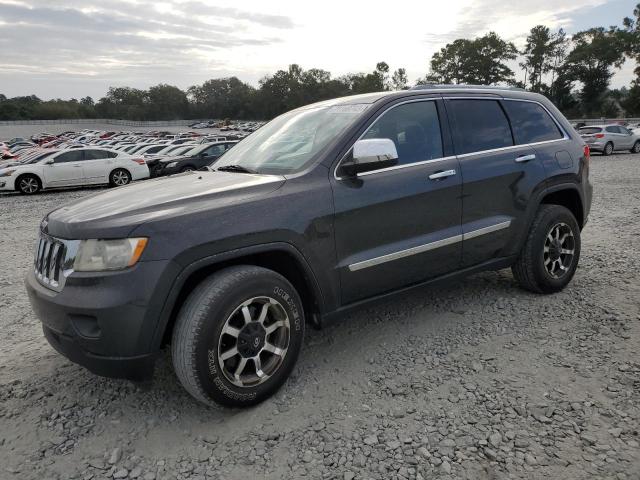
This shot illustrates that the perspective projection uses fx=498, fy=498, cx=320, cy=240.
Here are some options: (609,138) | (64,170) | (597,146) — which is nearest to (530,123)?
(64,170)

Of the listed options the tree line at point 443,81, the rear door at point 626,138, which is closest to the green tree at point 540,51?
the tree line at point 443,81

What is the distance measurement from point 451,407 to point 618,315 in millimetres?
2018

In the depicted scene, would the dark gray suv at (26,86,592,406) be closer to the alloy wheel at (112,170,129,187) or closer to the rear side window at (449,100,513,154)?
the rear side window at (449,100,513,154)

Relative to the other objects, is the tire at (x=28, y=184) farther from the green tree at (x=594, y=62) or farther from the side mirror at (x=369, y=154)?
the green tree at (x=594, y=62)

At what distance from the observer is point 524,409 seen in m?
2.82

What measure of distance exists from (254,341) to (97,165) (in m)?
15.8

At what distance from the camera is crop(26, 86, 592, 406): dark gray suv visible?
8.45 feet

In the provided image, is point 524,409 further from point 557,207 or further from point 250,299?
point 557,207

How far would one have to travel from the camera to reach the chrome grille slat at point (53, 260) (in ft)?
8.71

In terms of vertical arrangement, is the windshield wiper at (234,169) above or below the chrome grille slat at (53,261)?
above

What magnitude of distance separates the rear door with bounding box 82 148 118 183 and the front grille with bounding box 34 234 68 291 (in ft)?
48.9

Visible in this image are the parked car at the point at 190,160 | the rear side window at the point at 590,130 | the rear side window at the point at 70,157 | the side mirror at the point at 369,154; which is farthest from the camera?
the rear side window at the point at 590,130

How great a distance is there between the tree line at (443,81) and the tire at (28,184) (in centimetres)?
3078

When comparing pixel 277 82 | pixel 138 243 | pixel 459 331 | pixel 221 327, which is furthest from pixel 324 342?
pixel 277 82
